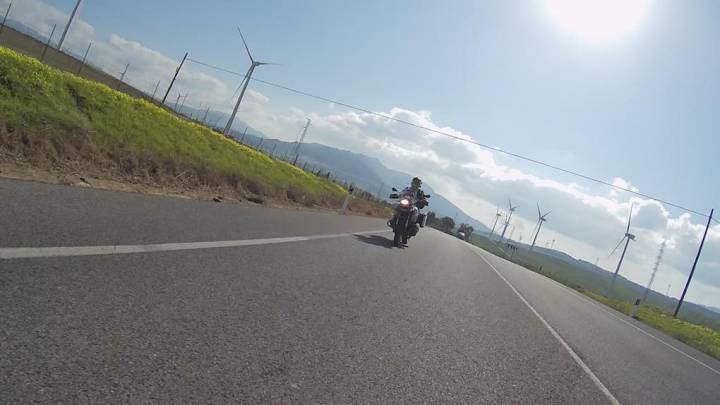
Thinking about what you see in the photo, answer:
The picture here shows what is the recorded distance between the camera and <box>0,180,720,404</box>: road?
2424 millimetres

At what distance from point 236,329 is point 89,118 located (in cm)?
1167

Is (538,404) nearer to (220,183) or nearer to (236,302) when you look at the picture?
(236,302)

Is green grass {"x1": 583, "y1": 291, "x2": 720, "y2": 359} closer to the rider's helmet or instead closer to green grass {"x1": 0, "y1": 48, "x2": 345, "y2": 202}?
the rider's helmet

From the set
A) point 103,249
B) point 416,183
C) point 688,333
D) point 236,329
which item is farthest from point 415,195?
point 688,333

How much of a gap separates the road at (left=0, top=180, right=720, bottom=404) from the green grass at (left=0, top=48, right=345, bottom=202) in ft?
10.9

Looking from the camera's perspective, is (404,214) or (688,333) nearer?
(404,214)

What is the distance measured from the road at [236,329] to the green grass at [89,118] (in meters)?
3.33

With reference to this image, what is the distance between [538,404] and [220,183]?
11.9 meters

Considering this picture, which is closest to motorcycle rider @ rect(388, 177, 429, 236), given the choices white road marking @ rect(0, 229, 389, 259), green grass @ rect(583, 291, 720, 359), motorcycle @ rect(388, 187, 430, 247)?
motorcycle @ rect(388, 187, 430, 247)

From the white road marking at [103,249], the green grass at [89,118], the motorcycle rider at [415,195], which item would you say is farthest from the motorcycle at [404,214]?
the white road marking at [103,249]

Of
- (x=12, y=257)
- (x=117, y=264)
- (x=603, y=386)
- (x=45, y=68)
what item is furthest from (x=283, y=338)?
(x=45, y=68)

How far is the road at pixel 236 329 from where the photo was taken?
2424 millimetres

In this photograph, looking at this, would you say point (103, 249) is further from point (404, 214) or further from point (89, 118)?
point (89, 118)

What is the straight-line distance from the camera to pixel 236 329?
3.39 meters
